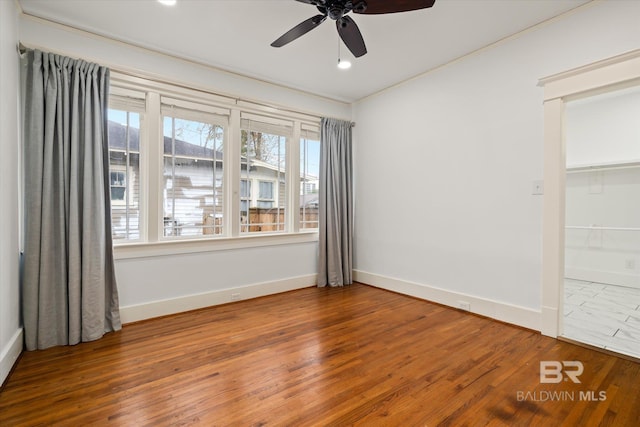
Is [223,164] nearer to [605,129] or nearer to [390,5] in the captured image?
[390,5]

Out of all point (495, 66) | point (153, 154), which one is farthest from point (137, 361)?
point (495, 66)

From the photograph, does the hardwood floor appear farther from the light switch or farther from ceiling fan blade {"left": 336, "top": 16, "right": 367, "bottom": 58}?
ceiling fan blade {"left": 336, "top": 16, "right": 367, "bottom": 58}

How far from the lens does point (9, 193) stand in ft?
7.26

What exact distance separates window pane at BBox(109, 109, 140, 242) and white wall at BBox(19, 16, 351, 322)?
13.9 inches

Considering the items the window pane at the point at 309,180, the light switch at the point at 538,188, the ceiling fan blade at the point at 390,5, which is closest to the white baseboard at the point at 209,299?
the window pane at the point at 309,180

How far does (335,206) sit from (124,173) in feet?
8.67

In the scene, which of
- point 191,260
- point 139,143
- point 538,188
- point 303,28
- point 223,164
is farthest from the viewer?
point 223,164

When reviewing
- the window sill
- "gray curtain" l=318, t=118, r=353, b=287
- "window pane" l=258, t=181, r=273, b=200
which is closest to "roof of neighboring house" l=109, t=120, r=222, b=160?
"window pane" l=258, t=181, r=273, b=200

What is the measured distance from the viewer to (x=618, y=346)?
254cm

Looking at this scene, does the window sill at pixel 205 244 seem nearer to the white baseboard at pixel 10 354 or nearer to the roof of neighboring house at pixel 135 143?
the white baseboard at pixel 10 354

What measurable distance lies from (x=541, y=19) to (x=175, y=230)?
416cm

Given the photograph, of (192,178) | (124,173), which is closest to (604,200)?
(192,178)

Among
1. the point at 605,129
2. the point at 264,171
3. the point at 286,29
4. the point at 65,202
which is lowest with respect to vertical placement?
the point at 65,202

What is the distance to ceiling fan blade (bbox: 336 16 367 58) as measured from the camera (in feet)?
7.20
